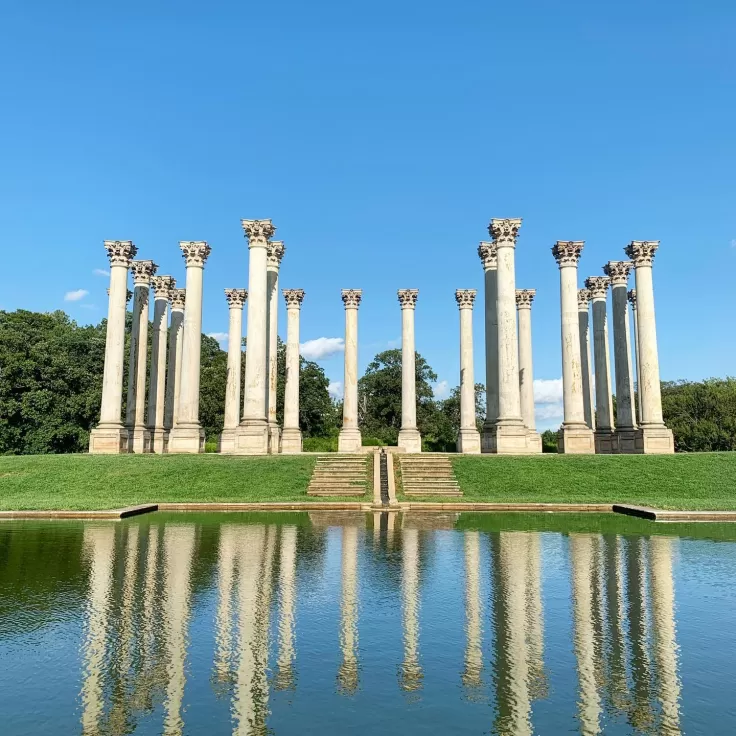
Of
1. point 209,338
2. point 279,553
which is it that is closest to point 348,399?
point 279,553

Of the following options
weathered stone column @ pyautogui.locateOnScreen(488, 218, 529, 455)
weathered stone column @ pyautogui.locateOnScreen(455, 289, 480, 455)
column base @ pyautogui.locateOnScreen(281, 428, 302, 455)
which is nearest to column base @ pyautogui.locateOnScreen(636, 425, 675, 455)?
weathered stone column @ pyautogui.locateOnScreen(488, 218, 529, 455)

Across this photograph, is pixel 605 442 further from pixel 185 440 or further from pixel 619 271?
pixel 185 440

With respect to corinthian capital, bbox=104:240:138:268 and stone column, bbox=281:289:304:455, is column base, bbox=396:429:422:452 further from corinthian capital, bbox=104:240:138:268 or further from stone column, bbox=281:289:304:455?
corinthian capital, bbox=104:240:138:268

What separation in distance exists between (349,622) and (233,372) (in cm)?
4702

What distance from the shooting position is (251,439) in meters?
46.5

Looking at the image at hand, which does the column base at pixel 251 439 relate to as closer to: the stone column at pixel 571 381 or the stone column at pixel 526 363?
the stone column at pixel 571 381

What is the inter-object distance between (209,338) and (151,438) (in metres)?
67.0

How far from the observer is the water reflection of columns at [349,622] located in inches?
334

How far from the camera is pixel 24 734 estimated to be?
6816 mm

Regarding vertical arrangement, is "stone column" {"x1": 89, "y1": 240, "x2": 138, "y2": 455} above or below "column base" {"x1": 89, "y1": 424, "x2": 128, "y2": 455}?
above

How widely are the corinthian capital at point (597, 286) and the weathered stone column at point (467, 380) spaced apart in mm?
10861

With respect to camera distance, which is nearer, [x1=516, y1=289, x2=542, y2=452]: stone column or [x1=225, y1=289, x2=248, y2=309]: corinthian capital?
[x1=516, y1=289, x2=542, y2=452]: stone column

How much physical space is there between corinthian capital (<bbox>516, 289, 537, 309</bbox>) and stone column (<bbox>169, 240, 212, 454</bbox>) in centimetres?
3060

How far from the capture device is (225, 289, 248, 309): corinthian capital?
202ft
